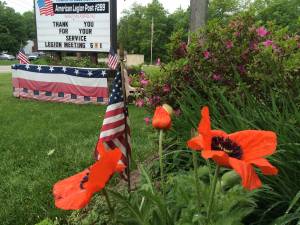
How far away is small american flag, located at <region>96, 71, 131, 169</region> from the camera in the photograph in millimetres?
2697

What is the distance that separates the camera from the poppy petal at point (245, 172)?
4.48ft

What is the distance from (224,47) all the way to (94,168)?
2769 millimetres

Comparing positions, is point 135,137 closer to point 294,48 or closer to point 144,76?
point 144,76

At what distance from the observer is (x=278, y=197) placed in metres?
2.36

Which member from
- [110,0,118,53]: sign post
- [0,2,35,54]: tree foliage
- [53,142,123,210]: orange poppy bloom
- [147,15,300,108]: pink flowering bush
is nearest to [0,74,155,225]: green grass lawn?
[147,15,300,108]: pink flowering bush

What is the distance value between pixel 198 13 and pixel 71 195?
588 cm

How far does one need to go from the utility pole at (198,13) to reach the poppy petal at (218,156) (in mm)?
5649

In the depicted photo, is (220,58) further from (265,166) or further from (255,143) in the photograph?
(265,166)

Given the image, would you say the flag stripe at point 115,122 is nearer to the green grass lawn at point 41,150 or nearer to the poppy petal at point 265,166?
the green grass lawn at point 41,150

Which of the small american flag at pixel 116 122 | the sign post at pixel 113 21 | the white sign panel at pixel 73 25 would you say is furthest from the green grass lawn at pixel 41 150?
the white sign panel at pixel 73 25

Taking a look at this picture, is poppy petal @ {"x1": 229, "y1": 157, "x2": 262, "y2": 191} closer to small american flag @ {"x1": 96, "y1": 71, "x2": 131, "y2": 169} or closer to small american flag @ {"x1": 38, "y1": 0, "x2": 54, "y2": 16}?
small american flag @ {"x1": 96, "y1": 71, "x2": 131, "y2": 169}

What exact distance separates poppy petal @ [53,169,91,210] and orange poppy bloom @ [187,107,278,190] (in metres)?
0.37

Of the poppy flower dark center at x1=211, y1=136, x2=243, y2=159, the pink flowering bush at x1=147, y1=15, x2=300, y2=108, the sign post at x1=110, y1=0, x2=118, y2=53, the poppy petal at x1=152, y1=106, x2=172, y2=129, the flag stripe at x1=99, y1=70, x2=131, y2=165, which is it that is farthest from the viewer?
the sign post at x1=110, y1=0, x2=118, y2=53

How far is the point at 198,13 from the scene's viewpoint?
275 inches
